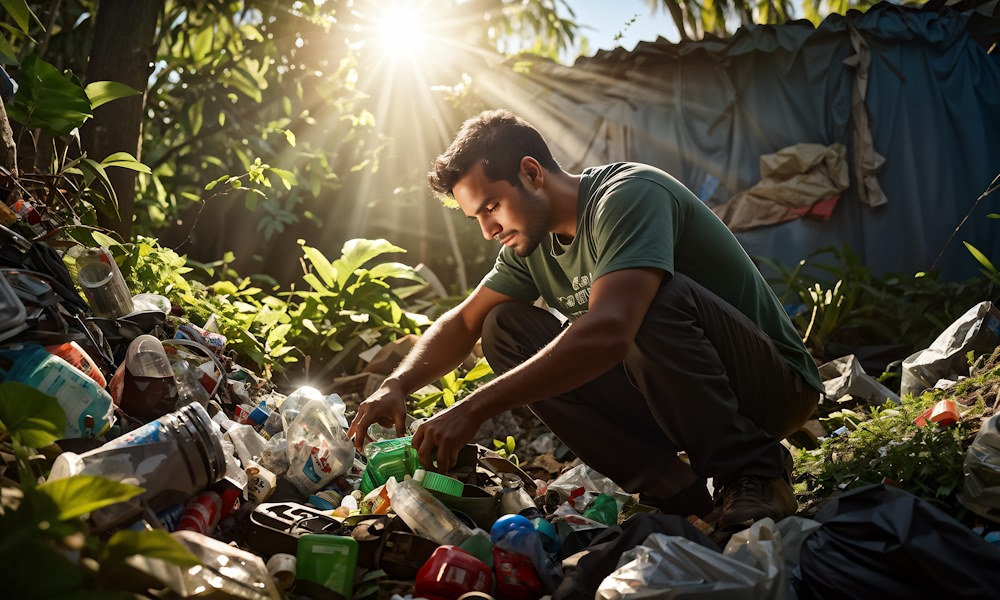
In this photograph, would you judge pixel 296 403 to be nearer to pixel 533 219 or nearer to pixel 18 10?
pixel 533 219

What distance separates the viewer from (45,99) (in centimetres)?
288

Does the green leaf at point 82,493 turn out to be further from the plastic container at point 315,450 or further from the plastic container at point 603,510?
the plastic container at point 603,510

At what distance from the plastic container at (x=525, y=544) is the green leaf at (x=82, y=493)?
105cm

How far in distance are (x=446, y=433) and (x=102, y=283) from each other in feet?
5.10

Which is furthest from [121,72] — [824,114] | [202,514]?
[824,114]

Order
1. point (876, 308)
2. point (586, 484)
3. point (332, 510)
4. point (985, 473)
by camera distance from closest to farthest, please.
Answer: point (985, 473), point (332, 510), point (586, 484), point (876, 308)

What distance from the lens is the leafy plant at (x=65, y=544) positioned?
114 cm

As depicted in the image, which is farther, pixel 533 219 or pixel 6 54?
pixel 6 54

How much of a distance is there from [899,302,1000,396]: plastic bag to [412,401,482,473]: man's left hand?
2635mm

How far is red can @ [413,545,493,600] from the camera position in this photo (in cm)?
185

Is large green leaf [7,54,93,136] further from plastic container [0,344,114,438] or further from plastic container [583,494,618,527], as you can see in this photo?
plastic container [583,494,618,527]

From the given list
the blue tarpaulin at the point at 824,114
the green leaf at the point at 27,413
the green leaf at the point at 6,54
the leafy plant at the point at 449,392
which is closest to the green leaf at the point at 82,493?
the green leaf at the point at 27,413

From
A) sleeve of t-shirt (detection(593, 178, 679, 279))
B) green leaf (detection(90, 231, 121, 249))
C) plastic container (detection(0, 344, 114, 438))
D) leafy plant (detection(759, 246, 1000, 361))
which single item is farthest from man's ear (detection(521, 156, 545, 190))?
leafy plant (detection(759, 246, 1000, 361))

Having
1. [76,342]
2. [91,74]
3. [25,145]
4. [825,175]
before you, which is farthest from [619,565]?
[825,175]
